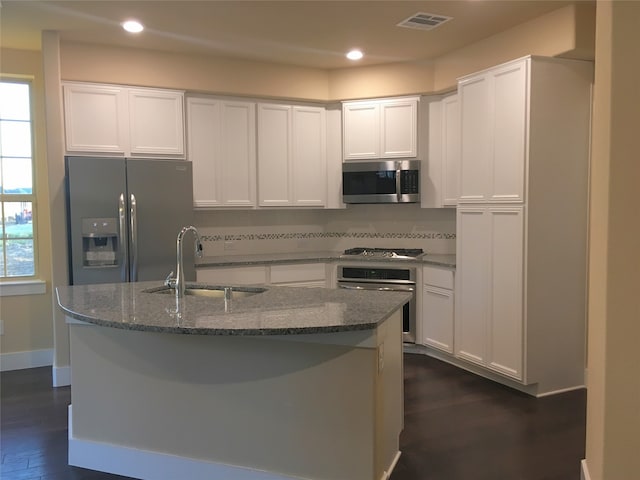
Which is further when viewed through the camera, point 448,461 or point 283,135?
point 283,135

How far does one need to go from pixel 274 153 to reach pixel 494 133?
214 cm

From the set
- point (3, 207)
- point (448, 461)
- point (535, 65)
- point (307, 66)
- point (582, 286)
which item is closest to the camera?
point (448, 461)

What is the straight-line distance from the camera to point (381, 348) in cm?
241

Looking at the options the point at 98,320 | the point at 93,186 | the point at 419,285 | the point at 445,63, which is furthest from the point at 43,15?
the point at 419,285

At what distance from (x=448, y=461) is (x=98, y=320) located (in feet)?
6.41

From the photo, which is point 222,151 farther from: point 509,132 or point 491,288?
point 491,288

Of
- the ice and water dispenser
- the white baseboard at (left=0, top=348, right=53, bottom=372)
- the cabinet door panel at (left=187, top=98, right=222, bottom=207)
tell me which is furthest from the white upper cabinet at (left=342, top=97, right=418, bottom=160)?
the white baseboard at (left=0, top=348, right=53, bottom=372)

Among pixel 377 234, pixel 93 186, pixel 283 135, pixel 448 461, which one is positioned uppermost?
pixel 283 135

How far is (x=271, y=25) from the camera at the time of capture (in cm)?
397

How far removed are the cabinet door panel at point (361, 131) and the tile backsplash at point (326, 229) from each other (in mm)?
692

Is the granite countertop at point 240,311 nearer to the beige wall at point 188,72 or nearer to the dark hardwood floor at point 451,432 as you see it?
the dark hardwood floor at point 451,432

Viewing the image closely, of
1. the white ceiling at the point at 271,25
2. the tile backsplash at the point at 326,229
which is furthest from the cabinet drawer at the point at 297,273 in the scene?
the white ceiling at the point at 271,25

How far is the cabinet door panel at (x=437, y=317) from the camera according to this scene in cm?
454

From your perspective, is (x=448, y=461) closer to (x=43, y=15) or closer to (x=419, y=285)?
(x=419, y=285)
